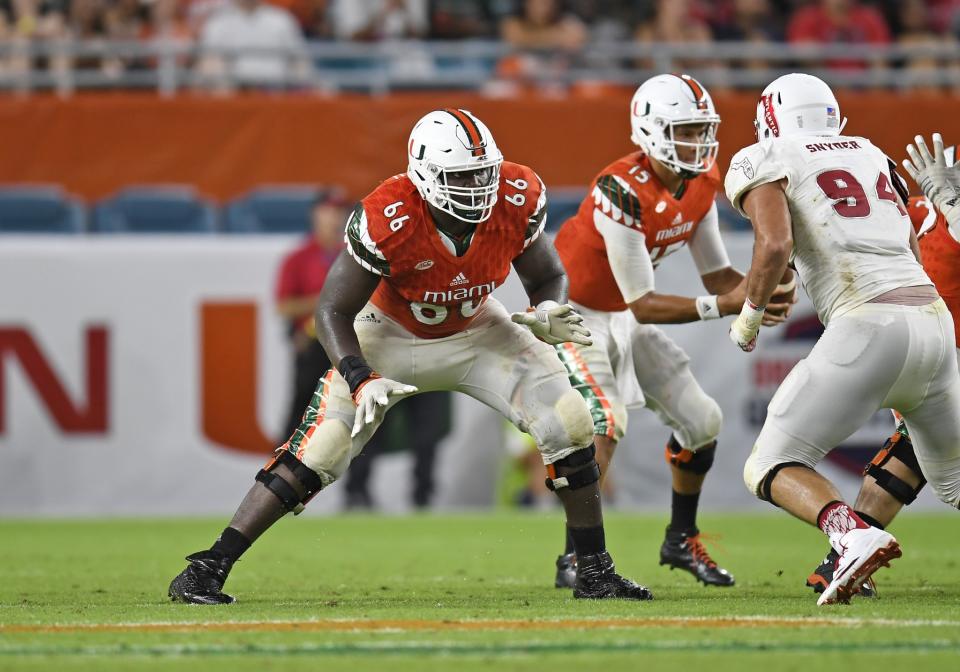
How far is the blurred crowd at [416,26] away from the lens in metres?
13.2

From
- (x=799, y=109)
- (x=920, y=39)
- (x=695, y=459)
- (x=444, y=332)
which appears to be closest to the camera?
(x=799, y=109)

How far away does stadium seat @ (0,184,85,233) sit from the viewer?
12594 millimetres

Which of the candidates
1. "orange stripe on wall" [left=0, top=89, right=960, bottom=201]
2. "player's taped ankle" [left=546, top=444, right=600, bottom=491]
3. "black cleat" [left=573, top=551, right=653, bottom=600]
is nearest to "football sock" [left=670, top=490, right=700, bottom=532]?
"black cleat" [left=573, top=551, right=653, bottom=600]

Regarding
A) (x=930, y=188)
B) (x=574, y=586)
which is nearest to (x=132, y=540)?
(x=574, y=586)

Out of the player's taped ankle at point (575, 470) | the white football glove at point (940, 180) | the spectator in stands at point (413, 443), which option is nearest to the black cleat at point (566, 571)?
the player's taped ankle at point (575, 470)

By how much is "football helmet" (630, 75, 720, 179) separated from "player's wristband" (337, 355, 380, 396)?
1875 mm

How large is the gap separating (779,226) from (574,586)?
1811mm

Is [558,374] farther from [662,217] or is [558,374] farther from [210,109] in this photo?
[210,109]

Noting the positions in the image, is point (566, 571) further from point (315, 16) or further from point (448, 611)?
point (315, 16)

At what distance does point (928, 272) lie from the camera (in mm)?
6688

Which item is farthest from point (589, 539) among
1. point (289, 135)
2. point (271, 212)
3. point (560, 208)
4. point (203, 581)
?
point (289, 135)

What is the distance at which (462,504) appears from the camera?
1166 centimetres

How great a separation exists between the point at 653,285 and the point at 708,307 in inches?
12.3

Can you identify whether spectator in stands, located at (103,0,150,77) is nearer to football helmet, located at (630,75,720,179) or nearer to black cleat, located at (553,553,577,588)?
football helmet, located at (630,75,720,179)
